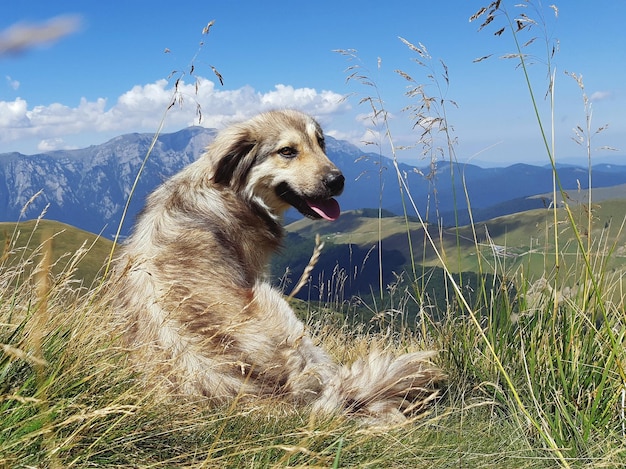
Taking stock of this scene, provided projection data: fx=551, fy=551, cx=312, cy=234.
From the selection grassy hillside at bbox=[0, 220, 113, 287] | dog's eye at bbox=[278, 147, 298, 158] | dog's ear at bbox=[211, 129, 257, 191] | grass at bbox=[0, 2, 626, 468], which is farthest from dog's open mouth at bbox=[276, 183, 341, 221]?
grassy hillside at bbox=[0, 220, 113, 287]

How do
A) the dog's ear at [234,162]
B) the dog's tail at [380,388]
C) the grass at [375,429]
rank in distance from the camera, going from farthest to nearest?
the dog's ear at [234,162]
the dog's tail at [380,388]
the grass at [375,429]

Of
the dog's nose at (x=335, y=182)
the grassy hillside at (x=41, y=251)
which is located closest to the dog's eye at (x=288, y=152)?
Answer: the dog's nose at (x=335, y=182)

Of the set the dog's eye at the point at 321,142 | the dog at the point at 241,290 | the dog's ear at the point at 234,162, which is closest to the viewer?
the dog at the point at 241,290

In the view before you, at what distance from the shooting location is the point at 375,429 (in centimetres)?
242

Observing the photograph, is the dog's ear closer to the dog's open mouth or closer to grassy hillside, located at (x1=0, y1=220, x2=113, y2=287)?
the dog's open mouth

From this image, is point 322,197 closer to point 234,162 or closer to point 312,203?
point 312,203

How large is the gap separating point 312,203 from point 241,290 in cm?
235

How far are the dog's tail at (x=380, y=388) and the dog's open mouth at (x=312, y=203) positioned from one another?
2605 mm

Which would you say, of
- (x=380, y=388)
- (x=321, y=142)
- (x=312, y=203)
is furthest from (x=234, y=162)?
(x=380, y=388)

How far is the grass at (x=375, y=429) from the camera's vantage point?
97.3 inches

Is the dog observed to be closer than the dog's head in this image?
Yes

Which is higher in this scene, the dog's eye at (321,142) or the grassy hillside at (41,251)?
the dog's eye at (321,142)

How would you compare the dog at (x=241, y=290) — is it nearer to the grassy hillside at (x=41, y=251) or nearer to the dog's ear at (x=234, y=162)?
the dog's ear at (x=234, y=162)

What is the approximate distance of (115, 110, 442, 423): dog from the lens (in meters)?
3.69
